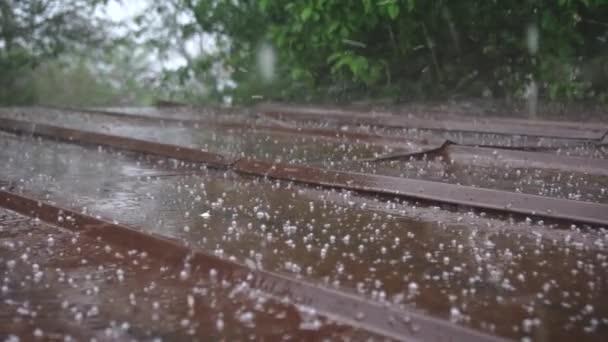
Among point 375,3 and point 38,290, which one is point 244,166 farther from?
point 375,3

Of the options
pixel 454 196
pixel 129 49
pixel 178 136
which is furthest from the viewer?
pixel 129 49

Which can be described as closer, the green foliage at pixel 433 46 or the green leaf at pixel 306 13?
the green foliage at pixel 433 46

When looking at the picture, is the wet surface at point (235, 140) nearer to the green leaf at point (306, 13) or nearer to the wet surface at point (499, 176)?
the wet surface at point (499, 176)

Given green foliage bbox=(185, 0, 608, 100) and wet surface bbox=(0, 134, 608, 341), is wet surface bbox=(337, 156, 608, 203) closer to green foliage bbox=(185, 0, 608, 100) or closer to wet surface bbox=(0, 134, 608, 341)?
wet surface bbox=(0, 134, 608, 341)

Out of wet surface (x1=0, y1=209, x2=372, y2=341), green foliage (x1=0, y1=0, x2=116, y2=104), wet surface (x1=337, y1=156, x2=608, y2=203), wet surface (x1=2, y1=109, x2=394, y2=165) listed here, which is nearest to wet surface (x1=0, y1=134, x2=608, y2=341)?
wet surface (x1=0, y1=209, x2=372, y2=341)

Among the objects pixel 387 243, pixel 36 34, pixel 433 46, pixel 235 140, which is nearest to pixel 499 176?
pixel 387 243

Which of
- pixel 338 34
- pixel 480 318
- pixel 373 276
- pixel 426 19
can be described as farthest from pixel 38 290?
pixel 426 19

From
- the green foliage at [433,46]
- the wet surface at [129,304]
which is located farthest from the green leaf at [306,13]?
the wet surface at [129,304]
